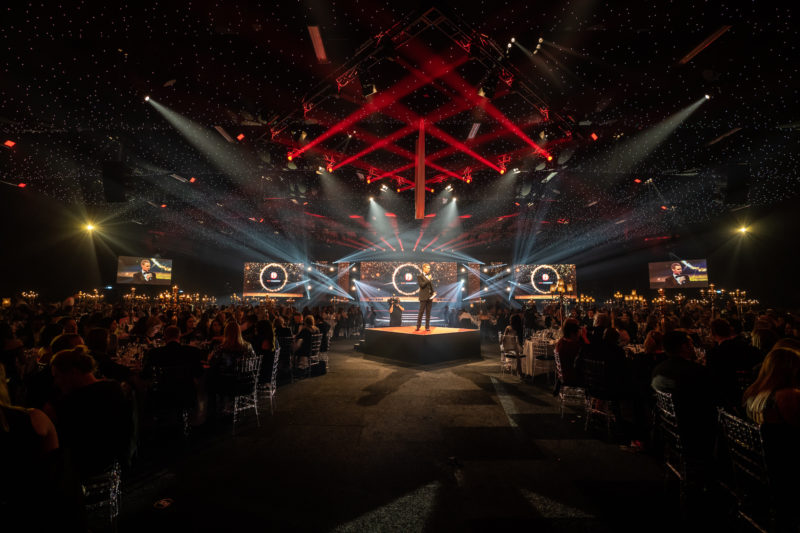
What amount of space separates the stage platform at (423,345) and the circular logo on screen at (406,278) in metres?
8.96

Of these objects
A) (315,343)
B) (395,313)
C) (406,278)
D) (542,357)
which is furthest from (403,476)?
(406,278)

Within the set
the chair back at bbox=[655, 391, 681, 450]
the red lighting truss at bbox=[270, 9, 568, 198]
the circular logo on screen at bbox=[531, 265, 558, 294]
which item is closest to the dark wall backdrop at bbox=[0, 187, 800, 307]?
the circular logo on screen at bbox=[531, 265, 558, 294]

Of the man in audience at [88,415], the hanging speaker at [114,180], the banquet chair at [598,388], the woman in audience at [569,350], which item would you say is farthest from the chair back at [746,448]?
the hanging speaker at [114,180]

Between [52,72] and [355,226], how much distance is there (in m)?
11.3

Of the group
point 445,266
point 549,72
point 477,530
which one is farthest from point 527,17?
point 445,266

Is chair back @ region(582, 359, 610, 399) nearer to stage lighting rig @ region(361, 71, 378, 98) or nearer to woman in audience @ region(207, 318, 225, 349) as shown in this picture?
woman in audience @ region(207, 318, 225, 349)

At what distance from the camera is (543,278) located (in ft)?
60.7

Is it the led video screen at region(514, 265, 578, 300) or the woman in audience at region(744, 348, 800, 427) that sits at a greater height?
the led video screen at region(514, 265, 578, 300)

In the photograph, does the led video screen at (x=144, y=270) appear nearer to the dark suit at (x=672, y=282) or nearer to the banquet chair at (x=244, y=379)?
the banquet chair at (x=244, y=379)

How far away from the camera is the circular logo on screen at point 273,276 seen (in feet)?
63.2

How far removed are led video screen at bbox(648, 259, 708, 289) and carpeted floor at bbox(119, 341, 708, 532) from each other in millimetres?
15135

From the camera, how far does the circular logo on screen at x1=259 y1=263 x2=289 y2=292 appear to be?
19.2m

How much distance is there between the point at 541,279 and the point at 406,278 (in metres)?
7.51

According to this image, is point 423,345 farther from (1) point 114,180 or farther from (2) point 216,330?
(1) point 114,180
